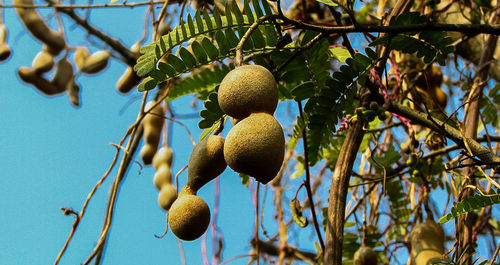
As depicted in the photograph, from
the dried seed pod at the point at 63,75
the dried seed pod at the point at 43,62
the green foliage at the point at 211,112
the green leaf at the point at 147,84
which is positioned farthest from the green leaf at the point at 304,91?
the dried seed pod at the point at 43,62

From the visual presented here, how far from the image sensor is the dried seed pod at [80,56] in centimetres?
232

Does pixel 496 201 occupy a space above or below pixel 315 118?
below

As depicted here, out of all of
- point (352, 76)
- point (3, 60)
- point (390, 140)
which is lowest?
point (352, 76)

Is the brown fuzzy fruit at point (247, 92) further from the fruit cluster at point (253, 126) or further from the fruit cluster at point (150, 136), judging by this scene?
the fruit cluster at point (150, 136)

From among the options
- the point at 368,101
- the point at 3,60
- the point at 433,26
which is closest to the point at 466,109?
the point at 368,101

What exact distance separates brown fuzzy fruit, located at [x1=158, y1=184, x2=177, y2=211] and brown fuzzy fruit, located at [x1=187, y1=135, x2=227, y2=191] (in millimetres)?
736

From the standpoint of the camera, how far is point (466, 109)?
150 centimetres

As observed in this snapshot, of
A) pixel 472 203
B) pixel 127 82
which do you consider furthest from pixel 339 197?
pixel 127 82

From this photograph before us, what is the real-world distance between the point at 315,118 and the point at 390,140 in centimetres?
111

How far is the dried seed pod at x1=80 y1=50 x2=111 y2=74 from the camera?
2.20m

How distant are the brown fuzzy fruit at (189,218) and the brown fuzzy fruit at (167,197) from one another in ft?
2.47

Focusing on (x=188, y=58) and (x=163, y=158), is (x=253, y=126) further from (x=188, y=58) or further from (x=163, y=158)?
(x=163, y=158)

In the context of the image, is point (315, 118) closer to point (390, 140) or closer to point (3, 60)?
point (390, 140)

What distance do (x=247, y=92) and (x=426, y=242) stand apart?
0.84 metres
